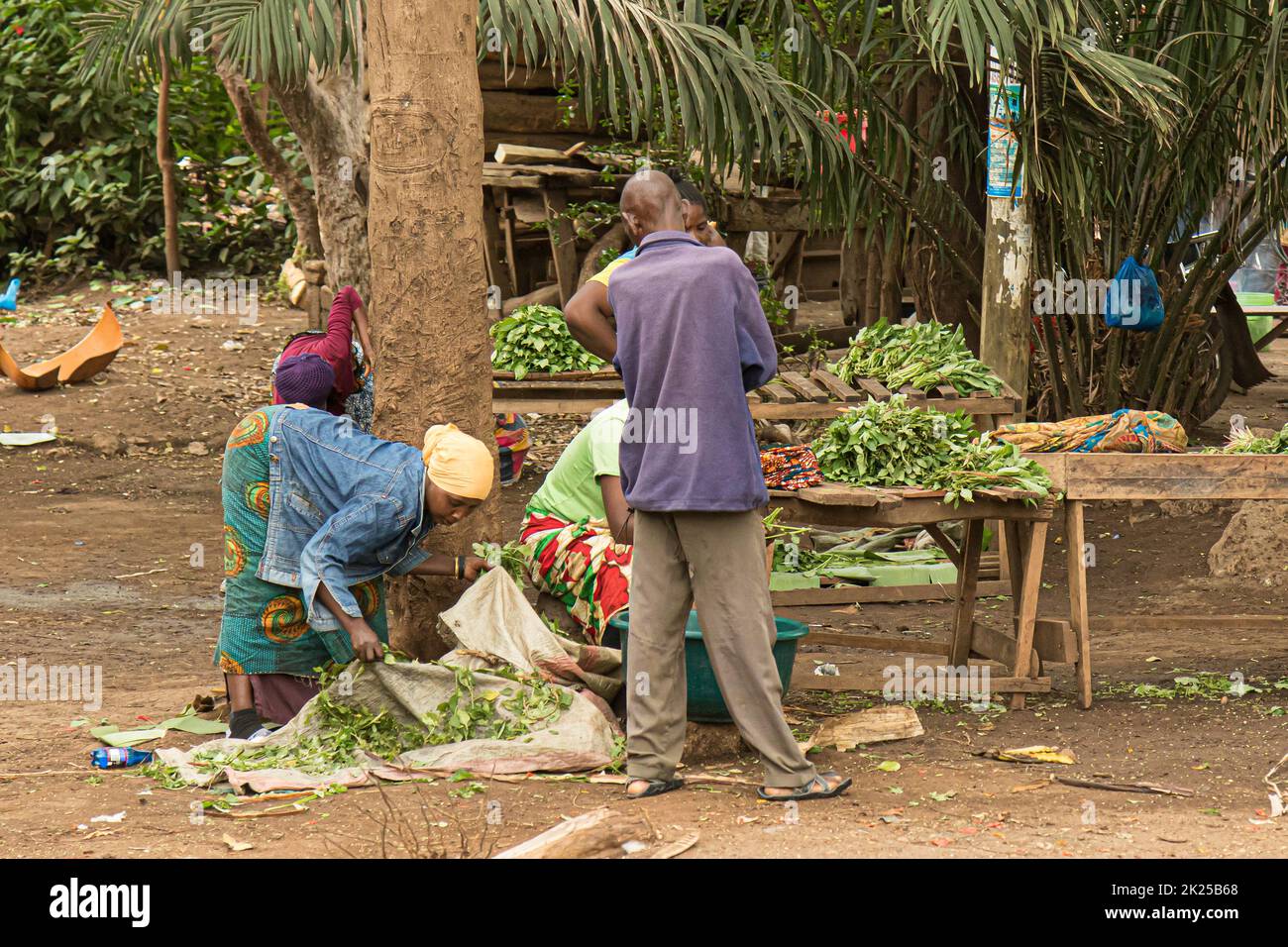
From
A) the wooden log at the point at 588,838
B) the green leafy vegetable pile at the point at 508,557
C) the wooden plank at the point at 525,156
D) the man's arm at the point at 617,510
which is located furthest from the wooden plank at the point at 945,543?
the wooden plank at the point at 525,156

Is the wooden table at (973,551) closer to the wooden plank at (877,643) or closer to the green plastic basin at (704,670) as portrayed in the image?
the wooden plank at (877,643)

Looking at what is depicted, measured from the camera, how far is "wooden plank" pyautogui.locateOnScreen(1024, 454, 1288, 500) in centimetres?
519

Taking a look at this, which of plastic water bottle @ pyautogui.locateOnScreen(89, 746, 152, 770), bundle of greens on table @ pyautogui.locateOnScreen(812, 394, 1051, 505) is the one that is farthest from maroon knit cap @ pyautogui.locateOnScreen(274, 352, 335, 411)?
bundle of greens on table @ pyautogui.locateOnScreen(812, 394, 1051, 505)

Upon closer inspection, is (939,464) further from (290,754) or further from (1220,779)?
(290,754)

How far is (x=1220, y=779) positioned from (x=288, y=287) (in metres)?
10.8

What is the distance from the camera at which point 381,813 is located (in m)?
4.01

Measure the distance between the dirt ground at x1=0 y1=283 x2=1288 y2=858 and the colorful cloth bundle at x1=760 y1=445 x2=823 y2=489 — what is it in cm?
81

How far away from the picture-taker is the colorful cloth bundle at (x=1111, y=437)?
5363 mm

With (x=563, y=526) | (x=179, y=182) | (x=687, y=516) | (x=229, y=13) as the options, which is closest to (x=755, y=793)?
(x=687, y=516)

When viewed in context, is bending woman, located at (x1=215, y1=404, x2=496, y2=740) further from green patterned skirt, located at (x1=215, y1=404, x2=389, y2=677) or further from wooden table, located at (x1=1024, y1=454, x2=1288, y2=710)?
wooden table, located at (x1=1024, y1=454, x2=1288, y2=710)

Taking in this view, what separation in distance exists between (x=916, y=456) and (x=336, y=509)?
207cm

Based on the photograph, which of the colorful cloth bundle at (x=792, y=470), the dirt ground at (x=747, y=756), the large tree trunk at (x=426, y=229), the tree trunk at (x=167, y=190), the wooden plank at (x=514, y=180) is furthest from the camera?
the tree trunk at (x=167, y=190)

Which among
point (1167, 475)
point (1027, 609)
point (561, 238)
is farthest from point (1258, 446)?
point (561, 238)

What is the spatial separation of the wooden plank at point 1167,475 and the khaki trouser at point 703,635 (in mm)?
1512
